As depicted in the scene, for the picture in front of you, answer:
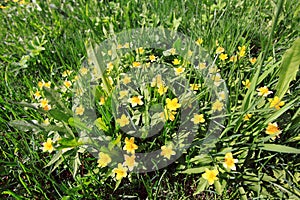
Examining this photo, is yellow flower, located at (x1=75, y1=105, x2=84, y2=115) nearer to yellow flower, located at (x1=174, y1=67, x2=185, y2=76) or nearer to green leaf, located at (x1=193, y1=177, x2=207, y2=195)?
yellow flower, located at (x1=174, y1=67, x2=185, y2=76)

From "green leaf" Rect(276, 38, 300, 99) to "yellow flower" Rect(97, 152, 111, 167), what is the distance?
2.56 feet

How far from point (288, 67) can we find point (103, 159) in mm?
857

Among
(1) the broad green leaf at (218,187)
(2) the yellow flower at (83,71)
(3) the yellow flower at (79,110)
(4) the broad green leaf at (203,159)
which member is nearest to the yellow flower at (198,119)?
(4) the broad green leaf at (203,159)

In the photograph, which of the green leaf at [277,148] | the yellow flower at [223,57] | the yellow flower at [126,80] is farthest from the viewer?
the yellow flower at [223,57]

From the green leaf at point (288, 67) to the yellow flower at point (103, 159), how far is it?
78 centimetres

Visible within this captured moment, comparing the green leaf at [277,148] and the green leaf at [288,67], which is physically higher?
the green leaf at [288,67]

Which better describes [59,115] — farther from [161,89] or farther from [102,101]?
[161,89]

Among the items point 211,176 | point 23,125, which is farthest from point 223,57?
point 23,125

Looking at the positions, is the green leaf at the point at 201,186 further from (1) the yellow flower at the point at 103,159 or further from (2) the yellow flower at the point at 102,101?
(2) the yellow flower at the point at 102,101

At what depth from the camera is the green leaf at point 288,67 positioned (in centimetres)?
124

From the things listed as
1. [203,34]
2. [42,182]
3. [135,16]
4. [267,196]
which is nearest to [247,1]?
[203,34]

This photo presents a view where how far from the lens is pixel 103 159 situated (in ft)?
3.98

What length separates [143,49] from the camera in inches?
63.2

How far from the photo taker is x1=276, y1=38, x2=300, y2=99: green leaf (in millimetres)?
1244
